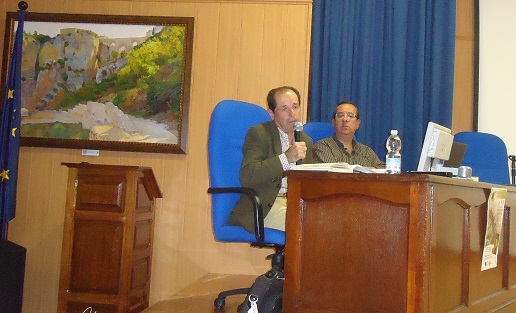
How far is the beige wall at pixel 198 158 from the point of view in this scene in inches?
159

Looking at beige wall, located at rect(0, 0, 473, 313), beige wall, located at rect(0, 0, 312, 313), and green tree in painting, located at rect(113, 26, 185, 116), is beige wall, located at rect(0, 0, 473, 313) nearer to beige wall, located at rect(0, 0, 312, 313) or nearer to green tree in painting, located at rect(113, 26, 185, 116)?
beige wall, located at rect(0, 0, 312, 313)

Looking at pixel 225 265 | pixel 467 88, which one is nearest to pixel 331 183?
pixel 225 265

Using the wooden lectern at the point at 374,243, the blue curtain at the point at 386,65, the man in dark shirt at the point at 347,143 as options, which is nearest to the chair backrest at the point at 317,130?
the man in dark shirt at the point at 347,143

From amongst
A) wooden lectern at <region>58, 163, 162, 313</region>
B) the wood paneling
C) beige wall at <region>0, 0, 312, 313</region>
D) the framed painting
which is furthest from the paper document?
the framed painting

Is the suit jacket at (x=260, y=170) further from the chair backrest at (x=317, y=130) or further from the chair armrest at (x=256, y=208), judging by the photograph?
the chair backrest at (x=317, y=130)

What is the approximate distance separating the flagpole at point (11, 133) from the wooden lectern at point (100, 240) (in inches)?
21.9

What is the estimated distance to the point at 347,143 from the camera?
3.50 m

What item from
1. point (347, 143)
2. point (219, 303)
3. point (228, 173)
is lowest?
point (219, 303)

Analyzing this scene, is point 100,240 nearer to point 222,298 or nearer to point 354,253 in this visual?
point 222,298

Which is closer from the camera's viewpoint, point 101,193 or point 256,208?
point 256,208

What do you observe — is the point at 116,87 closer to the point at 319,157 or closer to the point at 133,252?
the point at 133,252

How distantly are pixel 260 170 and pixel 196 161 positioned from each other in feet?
5.40

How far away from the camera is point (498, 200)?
2367 mm

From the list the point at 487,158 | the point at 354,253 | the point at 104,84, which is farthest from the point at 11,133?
the point at 487,158
